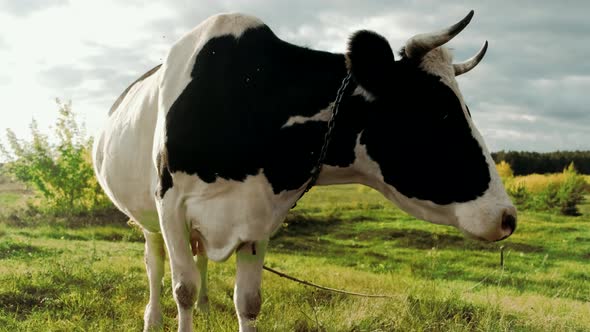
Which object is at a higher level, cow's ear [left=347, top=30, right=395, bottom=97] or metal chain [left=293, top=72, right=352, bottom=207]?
cow's ear [left=347, top=30, right=395, bottom=97]

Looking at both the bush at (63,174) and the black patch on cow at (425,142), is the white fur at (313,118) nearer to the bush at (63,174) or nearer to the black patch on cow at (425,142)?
the black patch on cow at (425,142)

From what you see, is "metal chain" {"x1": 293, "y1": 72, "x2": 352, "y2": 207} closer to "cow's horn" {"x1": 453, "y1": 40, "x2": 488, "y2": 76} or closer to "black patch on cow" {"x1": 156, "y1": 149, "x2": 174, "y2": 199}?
"cow's horn" {"x1": 453, "y1": 40, "x2": 488, "y2": 76}

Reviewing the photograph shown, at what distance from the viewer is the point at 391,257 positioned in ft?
38.8

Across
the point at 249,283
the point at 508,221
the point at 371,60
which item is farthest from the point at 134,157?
the point at 508,221

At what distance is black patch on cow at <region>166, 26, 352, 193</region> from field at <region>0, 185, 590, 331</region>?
72.1 inches

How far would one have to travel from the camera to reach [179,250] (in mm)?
3928

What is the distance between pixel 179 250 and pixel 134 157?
1.07 m

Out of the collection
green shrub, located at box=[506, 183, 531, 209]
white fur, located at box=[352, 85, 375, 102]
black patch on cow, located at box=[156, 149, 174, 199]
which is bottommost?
green shrub, located at box=[506, 183, 531, 209]

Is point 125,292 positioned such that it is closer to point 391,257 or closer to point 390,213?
point 391,257

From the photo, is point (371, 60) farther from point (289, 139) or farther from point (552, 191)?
point (552, 191)

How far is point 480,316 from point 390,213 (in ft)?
32.2

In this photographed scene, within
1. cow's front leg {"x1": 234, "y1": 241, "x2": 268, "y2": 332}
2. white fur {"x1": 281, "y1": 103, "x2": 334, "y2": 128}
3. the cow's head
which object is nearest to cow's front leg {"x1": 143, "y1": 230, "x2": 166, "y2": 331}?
cow's front leg {"x1": 234, "y1": 241, "x2": 268, "y2": 332}

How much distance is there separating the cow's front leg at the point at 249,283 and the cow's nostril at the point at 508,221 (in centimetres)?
160

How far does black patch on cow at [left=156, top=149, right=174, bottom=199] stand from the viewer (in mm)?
3775
